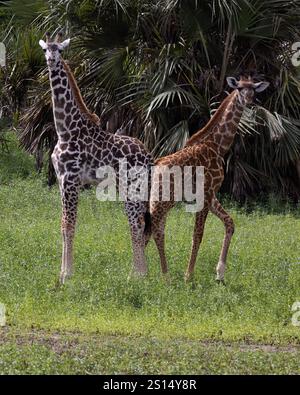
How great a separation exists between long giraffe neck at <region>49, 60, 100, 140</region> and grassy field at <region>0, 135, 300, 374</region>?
1401mm

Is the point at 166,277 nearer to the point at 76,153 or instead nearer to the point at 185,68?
the point at 76,153

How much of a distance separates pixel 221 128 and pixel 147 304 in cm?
229

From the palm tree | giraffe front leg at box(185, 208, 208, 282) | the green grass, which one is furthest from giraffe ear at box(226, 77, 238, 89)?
the green grass

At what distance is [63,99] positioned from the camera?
11.6 m

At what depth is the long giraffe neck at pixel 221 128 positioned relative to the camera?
11.9m

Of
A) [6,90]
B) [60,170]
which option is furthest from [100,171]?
[6,90]

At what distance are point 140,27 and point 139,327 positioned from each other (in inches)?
277

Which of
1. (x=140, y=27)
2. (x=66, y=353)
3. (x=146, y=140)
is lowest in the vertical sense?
(x=66, y=353)

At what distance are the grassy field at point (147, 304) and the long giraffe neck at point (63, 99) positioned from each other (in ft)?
4.60

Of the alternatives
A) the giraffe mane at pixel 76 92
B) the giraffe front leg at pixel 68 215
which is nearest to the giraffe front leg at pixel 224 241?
the giraffe front leg at pixel 68 215

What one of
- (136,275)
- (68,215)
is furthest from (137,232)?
(68,215)

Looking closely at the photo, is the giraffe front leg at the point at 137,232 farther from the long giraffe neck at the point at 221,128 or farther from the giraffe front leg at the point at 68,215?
the long giraffe neck at the point at 221,128

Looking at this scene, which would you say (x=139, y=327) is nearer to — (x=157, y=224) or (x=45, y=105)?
(x=157, y=224)

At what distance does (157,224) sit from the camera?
11406mm
